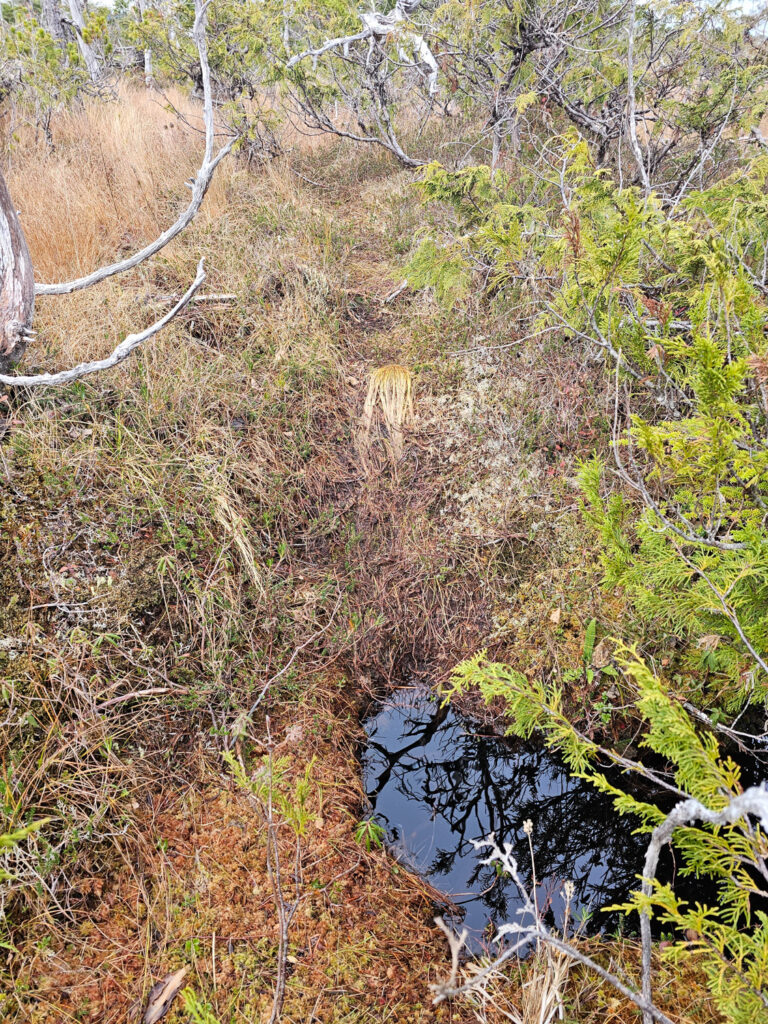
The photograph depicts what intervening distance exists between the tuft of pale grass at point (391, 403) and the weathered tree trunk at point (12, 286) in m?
1.84

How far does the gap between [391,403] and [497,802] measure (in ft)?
7.66

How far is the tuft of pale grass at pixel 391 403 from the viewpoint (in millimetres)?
3555

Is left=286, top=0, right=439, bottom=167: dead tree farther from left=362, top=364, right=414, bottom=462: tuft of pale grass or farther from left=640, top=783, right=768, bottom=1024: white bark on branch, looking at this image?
left=640, top=783, right=768, bottom=1024: white bark on branch

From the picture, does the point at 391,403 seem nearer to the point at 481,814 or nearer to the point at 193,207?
the point at 193,207

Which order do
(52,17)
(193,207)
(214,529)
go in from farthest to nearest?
(52,17), (214,529), (193,207)

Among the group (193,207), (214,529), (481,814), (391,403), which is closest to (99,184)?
(193,207)

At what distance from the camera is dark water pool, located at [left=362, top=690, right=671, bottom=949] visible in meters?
2.45

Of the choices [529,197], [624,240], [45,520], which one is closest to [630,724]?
[624,240]

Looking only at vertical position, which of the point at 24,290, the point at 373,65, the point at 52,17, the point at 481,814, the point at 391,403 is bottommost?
the point at 481,814

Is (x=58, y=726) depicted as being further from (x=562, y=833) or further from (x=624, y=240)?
(x=624, y=240)

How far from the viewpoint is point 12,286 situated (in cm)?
232

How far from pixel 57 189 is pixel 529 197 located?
3368 mm

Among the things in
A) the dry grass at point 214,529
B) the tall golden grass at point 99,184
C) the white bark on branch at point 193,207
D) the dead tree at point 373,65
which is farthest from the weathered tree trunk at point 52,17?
the white bark on branch at point 193,207

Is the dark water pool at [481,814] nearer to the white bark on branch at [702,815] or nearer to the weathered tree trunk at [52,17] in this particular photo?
the white bark on branch at [702,815]
